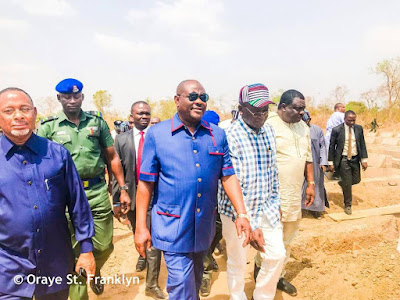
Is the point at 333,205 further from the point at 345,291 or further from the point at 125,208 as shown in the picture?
the point at 125,208

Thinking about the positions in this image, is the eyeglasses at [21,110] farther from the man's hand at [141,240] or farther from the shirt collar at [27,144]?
the man's hand at [141,240]

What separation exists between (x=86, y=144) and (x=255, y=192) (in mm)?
1689

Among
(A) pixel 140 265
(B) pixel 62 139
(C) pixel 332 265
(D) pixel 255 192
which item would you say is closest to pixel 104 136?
(B) pixel 62 139

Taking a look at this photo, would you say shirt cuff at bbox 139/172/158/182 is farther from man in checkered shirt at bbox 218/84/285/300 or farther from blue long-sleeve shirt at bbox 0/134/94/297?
man in checkered shirt at bbox 218/84/285/300

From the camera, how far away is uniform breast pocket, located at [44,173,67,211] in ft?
6.22

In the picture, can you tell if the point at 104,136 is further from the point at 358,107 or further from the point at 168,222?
the point at 358,107

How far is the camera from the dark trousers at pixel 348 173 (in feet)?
20.5

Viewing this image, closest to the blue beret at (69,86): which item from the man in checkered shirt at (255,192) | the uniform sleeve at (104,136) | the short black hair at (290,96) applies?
the uniform sleeve at (104,136)

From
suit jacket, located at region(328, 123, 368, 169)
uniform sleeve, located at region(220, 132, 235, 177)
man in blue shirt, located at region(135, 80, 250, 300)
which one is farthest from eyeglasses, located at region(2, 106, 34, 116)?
suit jacket, located at region(328, 123, 368, 169)

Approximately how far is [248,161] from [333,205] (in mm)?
5176

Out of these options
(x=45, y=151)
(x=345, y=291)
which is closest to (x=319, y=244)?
(x=345, y=291)

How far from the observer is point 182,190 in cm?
221

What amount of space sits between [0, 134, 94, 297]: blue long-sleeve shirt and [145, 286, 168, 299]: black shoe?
4.99ft

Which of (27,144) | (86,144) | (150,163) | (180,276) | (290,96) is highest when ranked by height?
(290,96)
